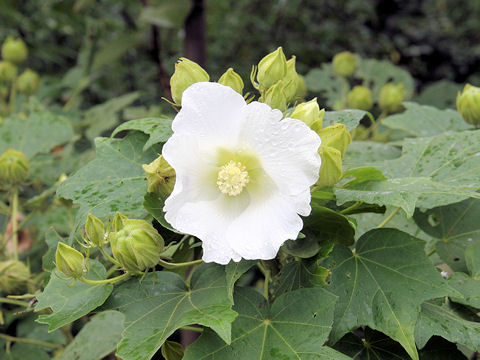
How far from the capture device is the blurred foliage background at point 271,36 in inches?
106

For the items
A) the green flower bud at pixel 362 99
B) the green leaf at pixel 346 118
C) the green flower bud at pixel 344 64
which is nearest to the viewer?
the green leaf at pixel 346 118

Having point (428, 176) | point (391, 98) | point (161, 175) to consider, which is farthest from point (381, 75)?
point (161, 175)

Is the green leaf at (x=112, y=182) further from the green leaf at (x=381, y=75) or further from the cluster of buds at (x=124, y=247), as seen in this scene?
the green leaf at (x=381, y=75)

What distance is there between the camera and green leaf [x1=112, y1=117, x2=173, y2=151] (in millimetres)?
890

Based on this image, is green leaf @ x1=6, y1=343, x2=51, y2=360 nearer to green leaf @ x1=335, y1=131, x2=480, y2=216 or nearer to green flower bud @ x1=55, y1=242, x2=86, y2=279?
green flower bud @ x1=55, y1=242, x2=86, y2=279

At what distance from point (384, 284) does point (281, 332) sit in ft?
0.59

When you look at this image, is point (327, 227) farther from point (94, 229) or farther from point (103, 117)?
point (103, 117)

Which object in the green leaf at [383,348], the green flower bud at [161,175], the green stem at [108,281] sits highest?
the green flower bud at [161,175]

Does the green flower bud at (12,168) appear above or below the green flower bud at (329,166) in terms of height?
below

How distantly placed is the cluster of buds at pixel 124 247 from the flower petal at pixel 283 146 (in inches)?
7.8

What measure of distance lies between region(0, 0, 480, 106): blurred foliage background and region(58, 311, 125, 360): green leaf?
61.9 inches

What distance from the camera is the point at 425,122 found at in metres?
1.35

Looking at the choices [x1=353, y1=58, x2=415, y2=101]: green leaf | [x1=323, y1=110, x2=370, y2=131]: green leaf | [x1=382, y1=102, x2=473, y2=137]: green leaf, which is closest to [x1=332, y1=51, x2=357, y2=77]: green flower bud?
[x1=353, y1=58, x2=415, y2=101]: green leaf

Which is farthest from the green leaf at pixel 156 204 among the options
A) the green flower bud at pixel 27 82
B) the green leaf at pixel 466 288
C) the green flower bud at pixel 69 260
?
the green flower bud at pixel 27 82
